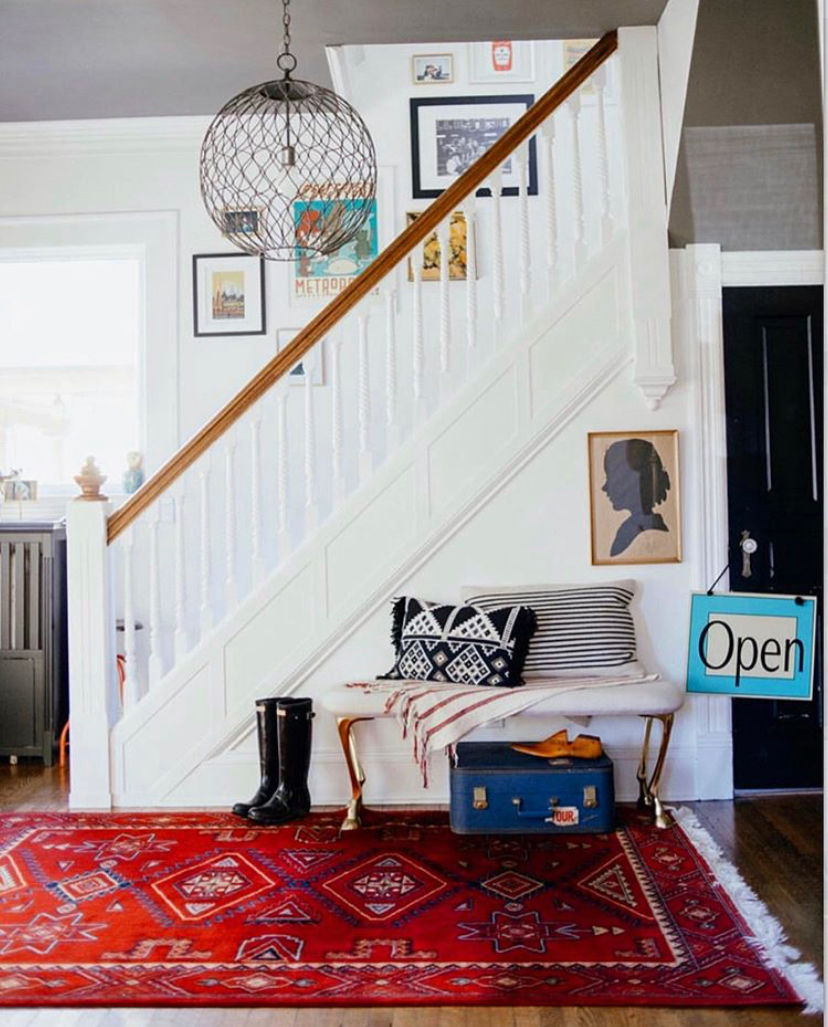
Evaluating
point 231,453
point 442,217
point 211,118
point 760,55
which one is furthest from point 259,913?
point 211,118

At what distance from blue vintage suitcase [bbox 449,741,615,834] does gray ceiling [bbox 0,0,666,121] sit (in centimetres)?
265

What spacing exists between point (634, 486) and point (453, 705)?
1151 mm

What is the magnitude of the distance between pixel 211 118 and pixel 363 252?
1.02 m

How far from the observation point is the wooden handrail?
12.8ft

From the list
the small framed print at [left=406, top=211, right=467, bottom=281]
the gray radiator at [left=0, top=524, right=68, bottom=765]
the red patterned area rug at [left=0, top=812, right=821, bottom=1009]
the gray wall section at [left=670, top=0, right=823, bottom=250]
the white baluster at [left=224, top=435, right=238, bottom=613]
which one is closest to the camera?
the red patterned area rug at [left=0, top=812, right=821, bottom=1009]

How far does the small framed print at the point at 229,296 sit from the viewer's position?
5.25m

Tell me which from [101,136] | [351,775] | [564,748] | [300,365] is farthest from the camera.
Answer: [101,136]

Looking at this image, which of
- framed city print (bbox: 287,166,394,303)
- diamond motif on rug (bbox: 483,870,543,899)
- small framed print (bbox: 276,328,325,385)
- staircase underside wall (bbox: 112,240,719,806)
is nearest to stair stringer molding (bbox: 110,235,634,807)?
staircase underside wall (bbox: 112,240,719,806)

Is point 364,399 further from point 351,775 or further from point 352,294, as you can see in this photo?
point 351,775

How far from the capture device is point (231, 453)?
150 inches

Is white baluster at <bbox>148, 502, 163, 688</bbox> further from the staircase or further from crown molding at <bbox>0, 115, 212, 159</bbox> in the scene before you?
crown molding at <bbox>0, 115, 212, 159</bbox>

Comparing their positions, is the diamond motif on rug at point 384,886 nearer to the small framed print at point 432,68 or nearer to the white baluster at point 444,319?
the white baluster at point 444,319

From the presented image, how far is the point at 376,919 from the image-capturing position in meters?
2.75

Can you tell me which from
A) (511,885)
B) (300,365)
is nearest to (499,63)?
(300,365)
